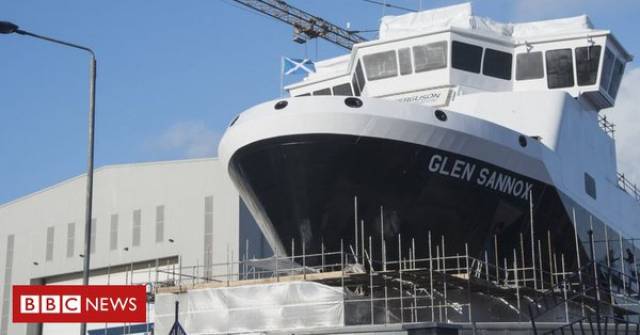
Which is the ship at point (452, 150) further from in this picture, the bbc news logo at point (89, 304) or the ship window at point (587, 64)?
the bbc news logo at point (89, 304)

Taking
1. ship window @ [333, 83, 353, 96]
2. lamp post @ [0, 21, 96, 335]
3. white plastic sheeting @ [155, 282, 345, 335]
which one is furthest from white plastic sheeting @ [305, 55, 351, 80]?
lamp post @ [0, 21, 96, 335]

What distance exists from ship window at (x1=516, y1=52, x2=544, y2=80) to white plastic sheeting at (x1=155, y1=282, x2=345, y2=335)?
855cm

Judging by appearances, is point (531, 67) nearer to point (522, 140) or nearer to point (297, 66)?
point (522, 140)

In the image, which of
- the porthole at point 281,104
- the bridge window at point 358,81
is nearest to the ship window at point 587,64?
the bridge window at point 358,81

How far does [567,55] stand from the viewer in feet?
86.0

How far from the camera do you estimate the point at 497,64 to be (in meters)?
26.2

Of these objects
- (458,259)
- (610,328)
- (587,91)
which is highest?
(587,91)

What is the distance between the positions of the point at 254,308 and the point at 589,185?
9.91 metres

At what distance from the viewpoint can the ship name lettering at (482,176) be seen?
2181 cm

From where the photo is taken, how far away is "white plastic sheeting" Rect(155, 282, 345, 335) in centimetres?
2203

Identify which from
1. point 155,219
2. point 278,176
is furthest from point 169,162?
point 278,176

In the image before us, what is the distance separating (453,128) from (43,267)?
28559 mm

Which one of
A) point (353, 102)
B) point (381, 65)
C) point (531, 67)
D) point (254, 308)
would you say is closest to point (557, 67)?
point (531, 67)

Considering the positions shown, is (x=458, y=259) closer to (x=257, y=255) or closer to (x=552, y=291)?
(x=552, y=291)
